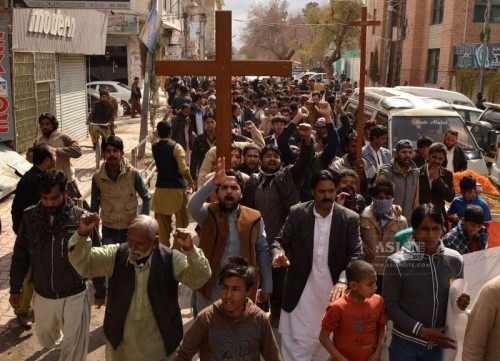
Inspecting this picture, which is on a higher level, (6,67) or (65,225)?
(6,67)

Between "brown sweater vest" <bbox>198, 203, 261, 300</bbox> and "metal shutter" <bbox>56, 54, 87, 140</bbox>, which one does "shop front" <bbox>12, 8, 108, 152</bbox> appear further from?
"brown sweater vest" <bbox>198, 203, 261, 300</bbox>

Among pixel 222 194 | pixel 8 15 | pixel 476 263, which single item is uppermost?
pixel 8 15

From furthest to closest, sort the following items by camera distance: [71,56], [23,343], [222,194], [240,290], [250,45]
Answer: [250,45], [71,56], [23,343], [222,194], [240,290]

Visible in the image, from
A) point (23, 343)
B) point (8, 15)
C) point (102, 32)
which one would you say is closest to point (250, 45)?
point (102, 32)

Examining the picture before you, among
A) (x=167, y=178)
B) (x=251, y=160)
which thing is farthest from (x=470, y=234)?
(x=167, y=178)

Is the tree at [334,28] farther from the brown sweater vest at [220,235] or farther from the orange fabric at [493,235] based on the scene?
the brown sweater vest at [220,235]

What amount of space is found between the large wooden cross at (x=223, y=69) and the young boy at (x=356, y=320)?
1.62 metres

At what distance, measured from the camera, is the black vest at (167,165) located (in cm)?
716

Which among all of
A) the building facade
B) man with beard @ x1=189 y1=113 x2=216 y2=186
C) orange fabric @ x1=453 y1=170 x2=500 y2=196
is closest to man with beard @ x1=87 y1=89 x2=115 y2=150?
man with beard @ x1=189 y1=113 x2=216 y2=186

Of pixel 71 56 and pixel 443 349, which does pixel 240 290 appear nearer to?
pixel 443 349

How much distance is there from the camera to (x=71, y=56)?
1791 centimetres

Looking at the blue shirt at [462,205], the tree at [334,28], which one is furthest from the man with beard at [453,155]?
the tree at [334,28]

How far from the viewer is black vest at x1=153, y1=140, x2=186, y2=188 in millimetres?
7164

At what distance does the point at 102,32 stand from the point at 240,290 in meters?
16.4
